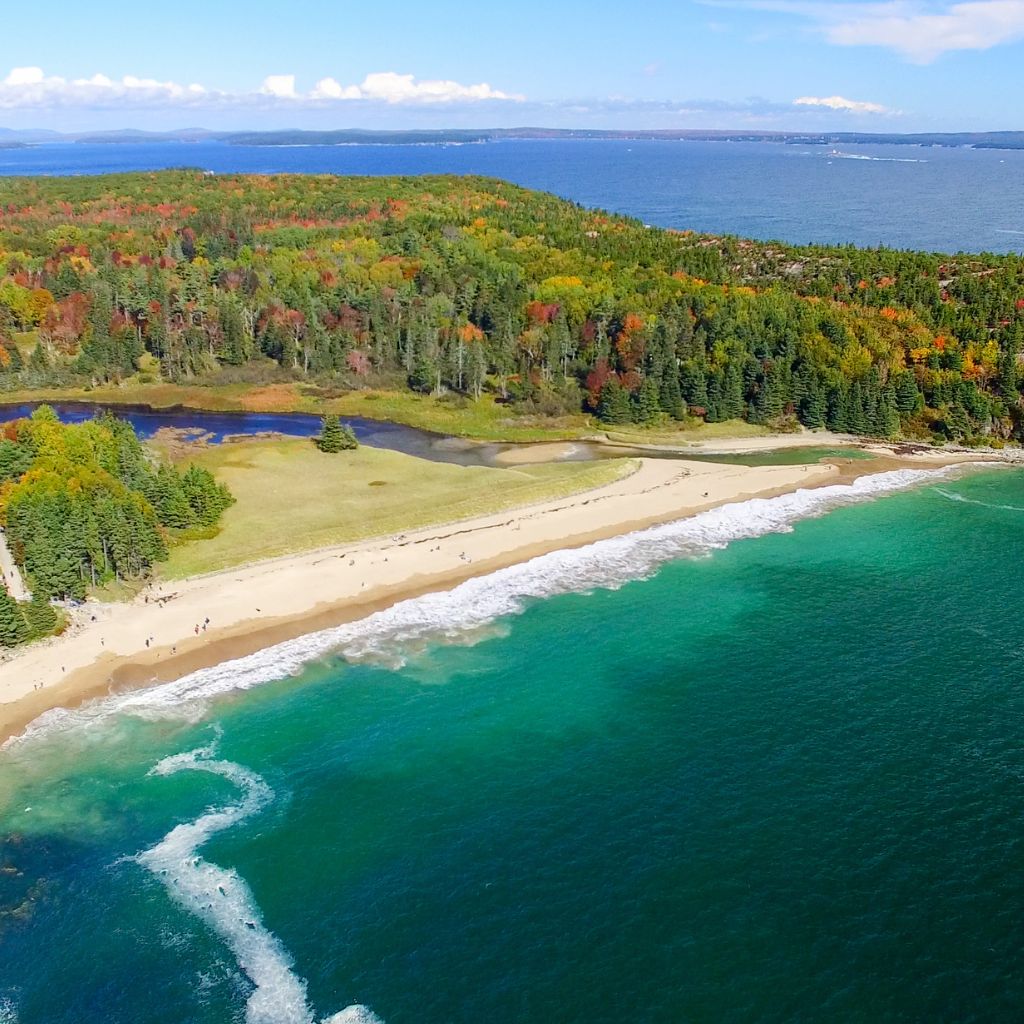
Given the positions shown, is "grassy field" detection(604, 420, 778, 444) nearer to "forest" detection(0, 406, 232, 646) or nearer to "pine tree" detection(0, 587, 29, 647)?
"forest" detection(0, 406, 232, 646)

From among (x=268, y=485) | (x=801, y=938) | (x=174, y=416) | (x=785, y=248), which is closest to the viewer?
(x=801, y=938)

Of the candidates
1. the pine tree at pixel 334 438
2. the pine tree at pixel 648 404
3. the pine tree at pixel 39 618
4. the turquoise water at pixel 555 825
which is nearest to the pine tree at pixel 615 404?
the pine tree at pixel 648 404

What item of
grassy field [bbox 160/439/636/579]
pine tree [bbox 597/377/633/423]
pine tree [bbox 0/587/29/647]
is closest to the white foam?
pine tree [bbox 0/587/29/647]

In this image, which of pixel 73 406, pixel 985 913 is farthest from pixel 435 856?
pixel 73 406

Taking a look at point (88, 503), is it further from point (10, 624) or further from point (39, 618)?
point (10, 624)

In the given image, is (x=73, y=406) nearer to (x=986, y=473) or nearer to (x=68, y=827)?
(x=68, y=827)

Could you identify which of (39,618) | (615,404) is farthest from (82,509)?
(615,404)
